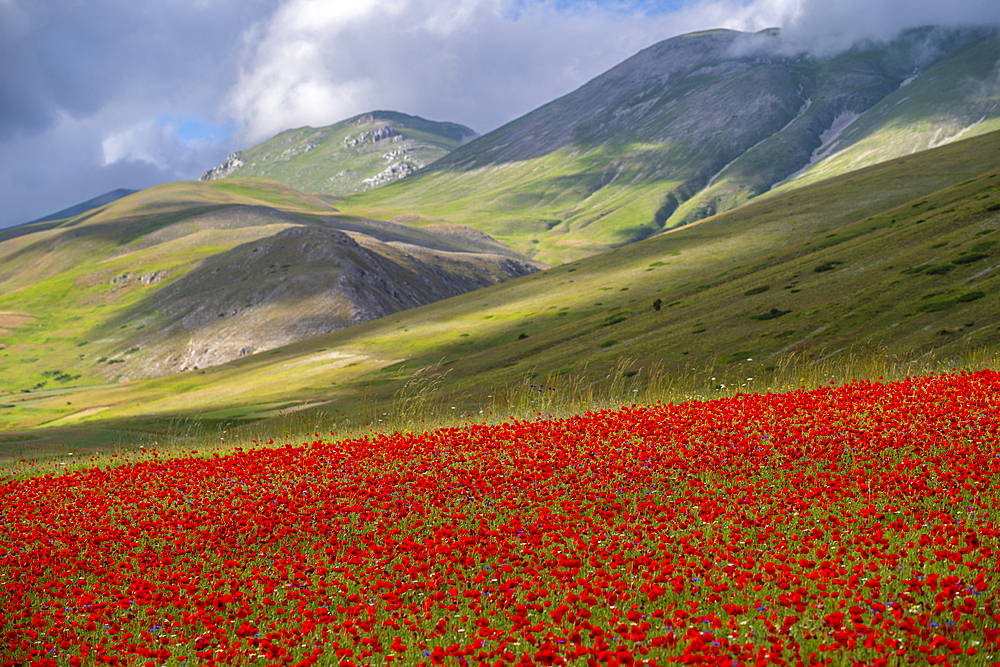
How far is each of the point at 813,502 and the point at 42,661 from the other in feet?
34.2

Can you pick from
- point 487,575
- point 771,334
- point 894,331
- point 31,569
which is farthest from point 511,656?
point 771,334

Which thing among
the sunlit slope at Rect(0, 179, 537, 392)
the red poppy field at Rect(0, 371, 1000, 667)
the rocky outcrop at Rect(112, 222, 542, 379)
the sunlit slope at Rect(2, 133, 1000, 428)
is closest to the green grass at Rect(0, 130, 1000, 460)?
the sunlit slope at Rect(2, 133, 1000, 428)

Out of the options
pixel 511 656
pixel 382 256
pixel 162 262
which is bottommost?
pixel 511 656

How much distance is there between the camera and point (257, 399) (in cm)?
5709

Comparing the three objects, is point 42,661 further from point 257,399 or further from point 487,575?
point 257,399

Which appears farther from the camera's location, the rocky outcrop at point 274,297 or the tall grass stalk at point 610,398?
the rocky outcrop at point 274,297

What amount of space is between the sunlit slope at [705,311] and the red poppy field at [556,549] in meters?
14.7

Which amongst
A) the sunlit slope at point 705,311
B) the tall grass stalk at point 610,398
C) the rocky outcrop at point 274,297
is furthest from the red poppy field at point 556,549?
the rocky outcrop at point 274,297

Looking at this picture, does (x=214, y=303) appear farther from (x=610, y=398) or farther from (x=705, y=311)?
(x=610, y=398)

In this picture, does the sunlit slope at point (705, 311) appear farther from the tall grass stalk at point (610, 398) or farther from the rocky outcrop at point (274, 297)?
the rocky outcrop at point (274, 297)

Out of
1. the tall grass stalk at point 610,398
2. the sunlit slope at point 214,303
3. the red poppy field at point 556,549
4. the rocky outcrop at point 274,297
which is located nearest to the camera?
the red poppy field at point 556,549

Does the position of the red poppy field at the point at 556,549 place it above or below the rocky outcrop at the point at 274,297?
below

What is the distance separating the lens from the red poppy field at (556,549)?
7.48 metres

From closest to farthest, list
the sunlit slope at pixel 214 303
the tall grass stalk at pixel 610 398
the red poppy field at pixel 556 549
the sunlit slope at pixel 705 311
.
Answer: the red poppy field at pixel 556 549 → the tall grass stalk at pixel 610 398 → the sunlit slope at pixel 705 311 → the sunlit slope at pixel 214 303
